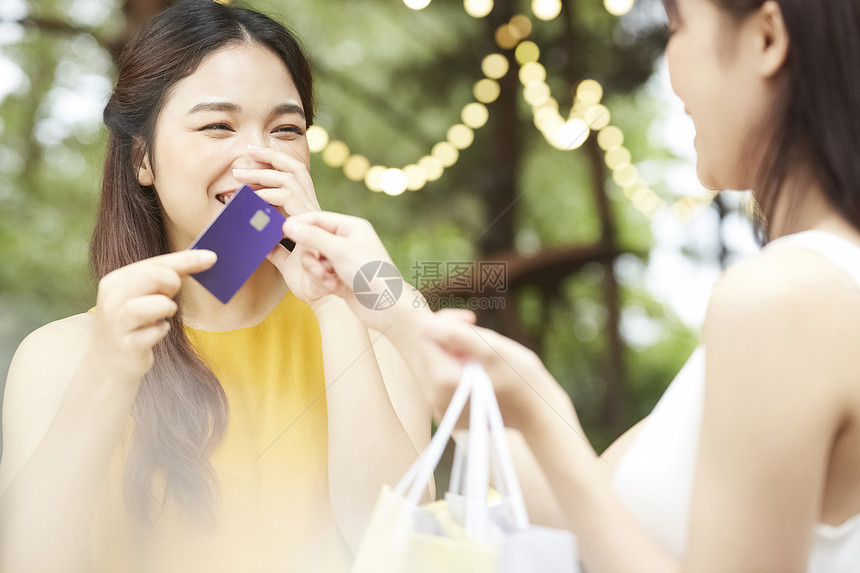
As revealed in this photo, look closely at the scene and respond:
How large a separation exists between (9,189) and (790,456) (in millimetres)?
2440

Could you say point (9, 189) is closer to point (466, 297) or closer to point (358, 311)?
point (466, 297)

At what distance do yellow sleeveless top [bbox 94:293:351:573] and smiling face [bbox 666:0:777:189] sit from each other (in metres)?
0.65

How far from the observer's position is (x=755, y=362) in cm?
52

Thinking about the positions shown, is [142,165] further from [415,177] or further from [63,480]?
[415,177]

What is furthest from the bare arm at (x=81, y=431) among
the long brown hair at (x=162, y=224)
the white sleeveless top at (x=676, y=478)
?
the white sleeveless top at (x=676, y=478)

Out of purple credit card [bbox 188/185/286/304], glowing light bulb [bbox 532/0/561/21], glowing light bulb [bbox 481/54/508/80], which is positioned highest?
glowing light bulb [bbox 532/0/561/21]

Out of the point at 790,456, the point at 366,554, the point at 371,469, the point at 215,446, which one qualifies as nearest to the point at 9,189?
the point at 215,446

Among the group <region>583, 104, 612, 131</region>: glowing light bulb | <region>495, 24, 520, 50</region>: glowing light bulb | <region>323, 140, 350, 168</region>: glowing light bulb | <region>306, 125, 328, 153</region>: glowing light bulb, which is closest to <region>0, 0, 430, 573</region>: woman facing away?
<region>306, 125, 328, 153</region>: glowing light bulb

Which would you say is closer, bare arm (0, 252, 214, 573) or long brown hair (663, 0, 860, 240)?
long brown hair (663, 0, 860, 240)

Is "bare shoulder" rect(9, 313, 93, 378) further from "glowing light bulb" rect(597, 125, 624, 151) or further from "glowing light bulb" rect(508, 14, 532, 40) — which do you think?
"glowing light bulb" rect(597, 125, 624, 151)

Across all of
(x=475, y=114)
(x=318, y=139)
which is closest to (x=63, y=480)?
(x=318, y=139)

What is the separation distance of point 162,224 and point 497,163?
177cm

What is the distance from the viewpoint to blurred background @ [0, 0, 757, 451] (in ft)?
7.55

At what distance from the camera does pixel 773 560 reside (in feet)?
1.71
